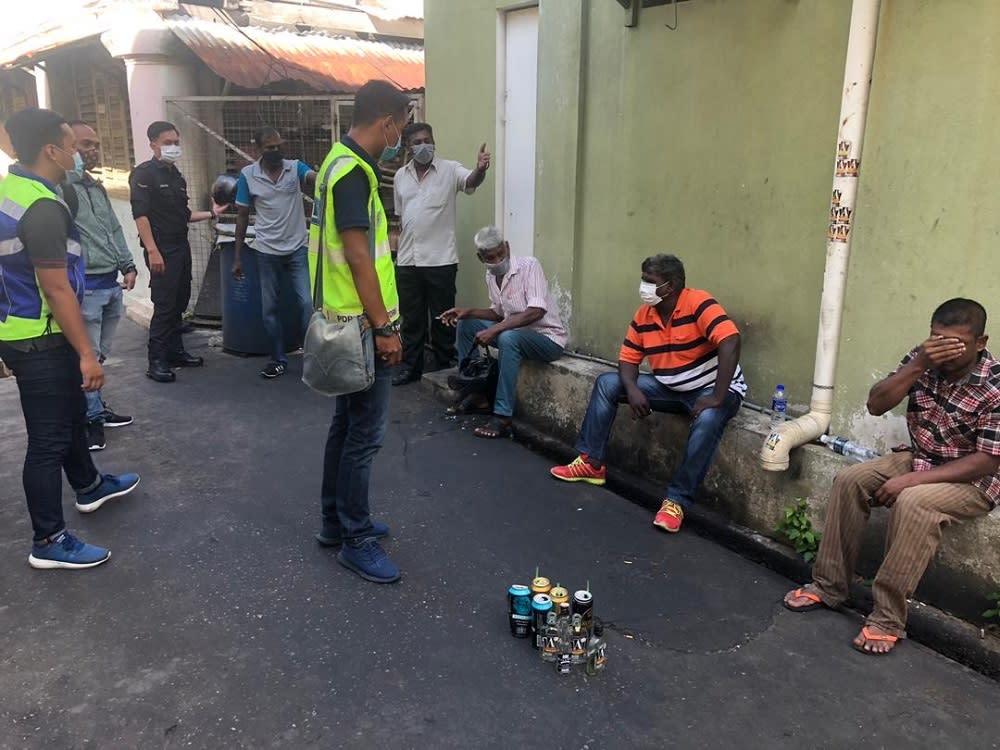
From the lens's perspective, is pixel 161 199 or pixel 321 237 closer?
pixel 321 237

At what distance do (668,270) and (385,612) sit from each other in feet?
6.89

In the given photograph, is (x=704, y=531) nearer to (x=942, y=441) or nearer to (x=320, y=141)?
(x=942, y=441)

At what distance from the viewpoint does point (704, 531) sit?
395 cm

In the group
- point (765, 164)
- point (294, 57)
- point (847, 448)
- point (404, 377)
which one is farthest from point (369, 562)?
point (294, 57)

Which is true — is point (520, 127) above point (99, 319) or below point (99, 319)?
above

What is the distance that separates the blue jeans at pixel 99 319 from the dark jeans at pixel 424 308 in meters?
1.96

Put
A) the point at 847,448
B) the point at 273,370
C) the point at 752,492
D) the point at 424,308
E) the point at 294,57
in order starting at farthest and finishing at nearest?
the point at 294,57
the point at 273,370
the point at 424,308
the point at 752,492
the point at 847,448

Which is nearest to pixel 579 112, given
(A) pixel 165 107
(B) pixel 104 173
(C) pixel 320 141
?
(C) pixel 320 141

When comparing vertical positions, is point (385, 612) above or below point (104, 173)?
below

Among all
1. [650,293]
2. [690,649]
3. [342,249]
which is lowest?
[690,649]

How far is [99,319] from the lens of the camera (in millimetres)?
5062

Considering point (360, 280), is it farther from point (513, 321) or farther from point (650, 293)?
point (513, 321)

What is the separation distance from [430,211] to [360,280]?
112 inches

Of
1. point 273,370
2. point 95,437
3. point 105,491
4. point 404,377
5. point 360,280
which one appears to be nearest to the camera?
point 360,280
